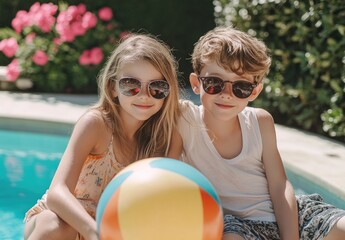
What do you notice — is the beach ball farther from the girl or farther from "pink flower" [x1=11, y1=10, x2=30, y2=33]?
"pink flower" [x1=11, y1=10, x2=30, y2=33]

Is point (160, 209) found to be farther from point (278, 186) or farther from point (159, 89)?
point (278, 186)

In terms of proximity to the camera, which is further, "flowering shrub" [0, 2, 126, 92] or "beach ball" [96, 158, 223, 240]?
"flowering shrub" [0, 2, 126, 92]

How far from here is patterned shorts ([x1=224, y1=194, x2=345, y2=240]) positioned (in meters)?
3.25

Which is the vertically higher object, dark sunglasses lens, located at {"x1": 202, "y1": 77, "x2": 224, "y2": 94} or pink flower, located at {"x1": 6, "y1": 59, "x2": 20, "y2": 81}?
dark sunglasses lens, located at {"x1": 202, "y1": 77, "x2": 224, "y2": 94}

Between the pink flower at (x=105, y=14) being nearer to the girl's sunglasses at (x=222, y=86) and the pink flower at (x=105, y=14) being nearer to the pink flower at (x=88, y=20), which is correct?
the pink flower at (x=88, y=20)

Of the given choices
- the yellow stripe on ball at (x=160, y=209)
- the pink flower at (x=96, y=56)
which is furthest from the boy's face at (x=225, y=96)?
the pink flower at (x=96, y=56)

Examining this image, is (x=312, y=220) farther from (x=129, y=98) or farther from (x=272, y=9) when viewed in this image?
(x=272, y=9)

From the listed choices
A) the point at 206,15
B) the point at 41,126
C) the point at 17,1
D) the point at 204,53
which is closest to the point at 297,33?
the point at 41,126

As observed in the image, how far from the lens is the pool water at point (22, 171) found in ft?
17.4

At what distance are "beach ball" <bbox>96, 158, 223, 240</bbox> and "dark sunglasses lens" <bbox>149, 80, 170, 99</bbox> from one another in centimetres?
66

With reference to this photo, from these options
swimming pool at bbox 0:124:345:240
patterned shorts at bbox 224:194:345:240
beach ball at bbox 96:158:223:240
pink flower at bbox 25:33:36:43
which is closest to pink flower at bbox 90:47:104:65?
pink flower at bbox 25:33:36:43

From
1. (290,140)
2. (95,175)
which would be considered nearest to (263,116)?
(95,175)

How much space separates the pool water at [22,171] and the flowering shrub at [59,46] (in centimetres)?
243

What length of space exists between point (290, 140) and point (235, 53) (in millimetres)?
3617
